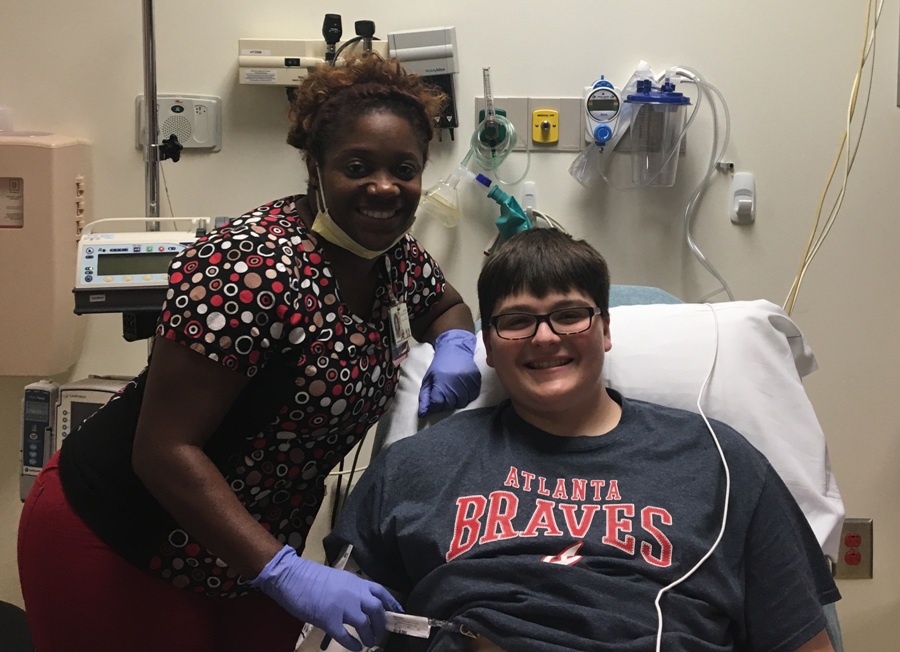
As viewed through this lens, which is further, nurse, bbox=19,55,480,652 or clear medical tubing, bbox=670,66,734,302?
clear medical tubing, bbox=670,66,734,302

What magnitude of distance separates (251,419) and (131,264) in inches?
23.5

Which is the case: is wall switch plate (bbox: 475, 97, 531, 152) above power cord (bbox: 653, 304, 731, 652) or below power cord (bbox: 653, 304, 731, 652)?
above

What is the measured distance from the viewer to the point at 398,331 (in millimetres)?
1405

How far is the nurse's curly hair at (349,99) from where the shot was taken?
1.26 m

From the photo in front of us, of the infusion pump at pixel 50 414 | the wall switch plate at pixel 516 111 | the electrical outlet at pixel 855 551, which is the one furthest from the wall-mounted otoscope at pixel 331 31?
the electrical outlet at pixel 855 551

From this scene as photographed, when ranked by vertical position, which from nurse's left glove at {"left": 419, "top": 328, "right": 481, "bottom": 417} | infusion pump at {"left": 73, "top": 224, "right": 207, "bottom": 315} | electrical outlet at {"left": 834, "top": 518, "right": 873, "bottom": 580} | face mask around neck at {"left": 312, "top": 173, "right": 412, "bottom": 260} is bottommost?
electrical outlet at {"left": 834, "top": 518, "right": 873, "bottom": 580}

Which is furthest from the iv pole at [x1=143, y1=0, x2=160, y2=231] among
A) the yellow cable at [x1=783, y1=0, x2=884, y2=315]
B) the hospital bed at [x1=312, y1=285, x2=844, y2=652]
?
the yellow cable at [x1=783, y1=0, x2=884, y2=315]

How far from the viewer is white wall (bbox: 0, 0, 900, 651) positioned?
80.1 inches

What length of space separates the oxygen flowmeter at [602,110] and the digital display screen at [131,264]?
107 centimetres

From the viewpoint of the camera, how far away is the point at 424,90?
1348 mm

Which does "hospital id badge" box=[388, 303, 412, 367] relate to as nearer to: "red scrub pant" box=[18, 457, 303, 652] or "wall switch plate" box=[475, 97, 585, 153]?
"red scrub pant" box=[18, 457, 303, 652]

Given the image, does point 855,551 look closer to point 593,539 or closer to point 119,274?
point 593,539

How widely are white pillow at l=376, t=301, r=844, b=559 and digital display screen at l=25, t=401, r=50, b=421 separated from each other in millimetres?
850

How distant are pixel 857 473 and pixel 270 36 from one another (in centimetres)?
195
